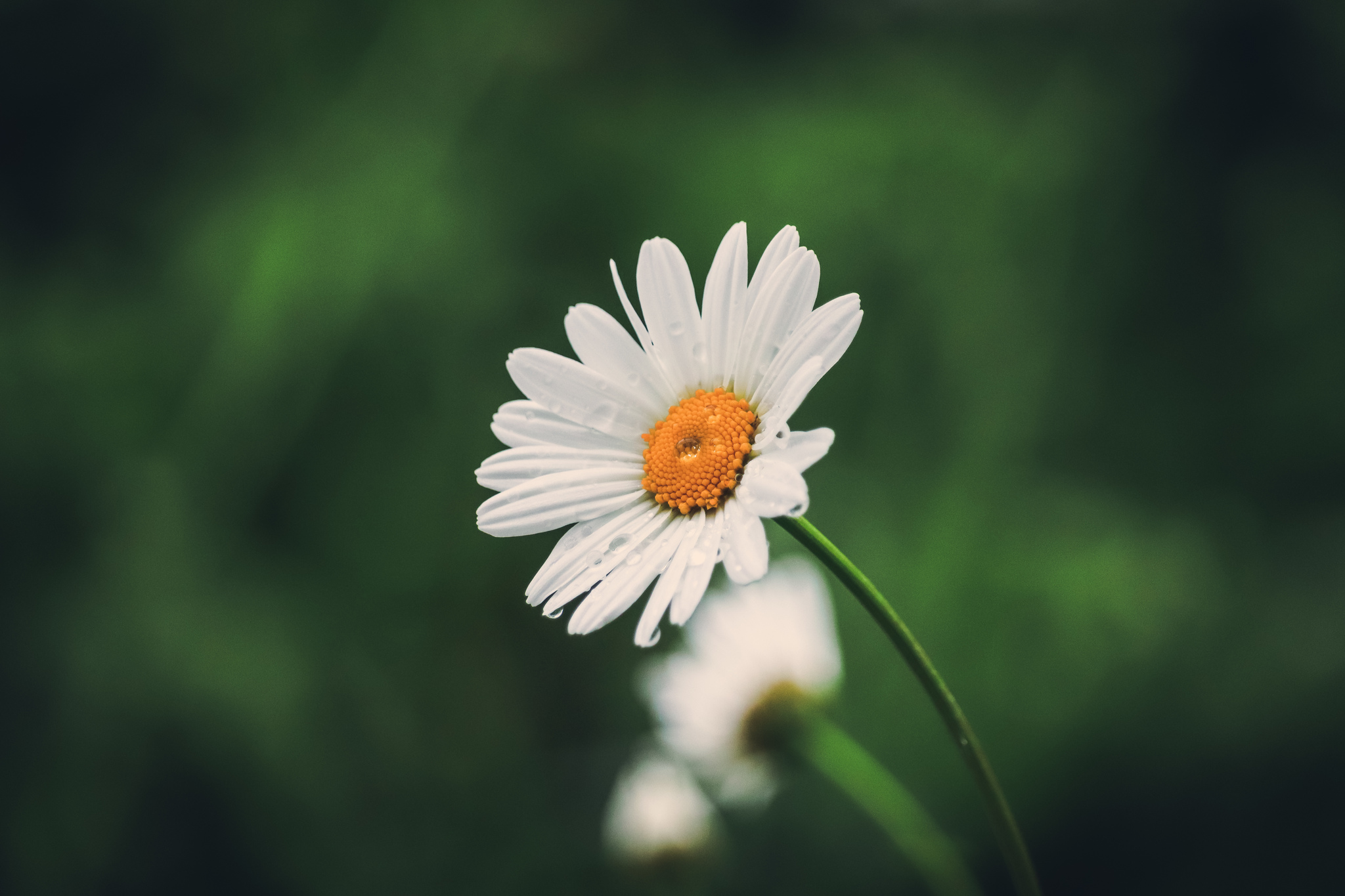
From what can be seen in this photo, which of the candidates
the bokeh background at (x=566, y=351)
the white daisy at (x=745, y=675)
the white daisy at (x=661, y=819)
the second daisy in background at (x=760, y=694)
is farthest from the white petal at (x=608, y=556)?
the bokeh background at (x=566, y=351)

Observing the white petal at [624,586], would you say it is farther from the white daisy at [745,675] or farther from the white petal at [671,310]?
the white daisy at [745,675]

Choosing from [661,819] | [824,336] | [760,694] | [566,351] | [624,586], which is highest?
[566,351]

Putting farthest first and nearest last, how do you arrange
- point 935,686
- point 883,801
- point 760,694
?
1. point 760,694
2. point 883,801
3. point 935,686

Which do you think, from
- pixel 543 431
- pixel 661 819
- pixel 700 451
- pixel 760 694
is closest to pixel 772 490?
pixel 700 451

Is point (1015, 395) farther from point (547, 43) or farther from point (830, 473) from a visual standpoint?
point (547, 43)

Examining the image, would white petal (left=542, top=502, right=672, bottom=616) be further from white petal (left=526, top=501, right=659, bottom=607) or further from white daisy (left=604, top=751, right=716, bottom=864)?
white daisy (left=604, top=751, right=716, bottom=864)

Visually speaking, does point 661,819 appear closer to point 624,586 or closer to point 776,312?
point 624,586

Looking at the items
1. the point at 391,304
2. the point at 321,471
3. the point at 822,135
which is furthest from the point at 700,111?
the point at 321,471
